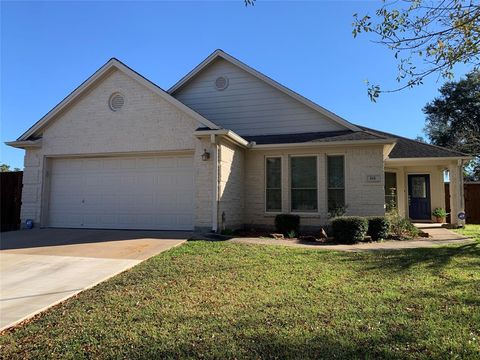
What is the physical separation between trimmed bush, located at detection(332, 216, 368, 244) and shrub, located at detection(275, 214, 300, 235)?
196 cm

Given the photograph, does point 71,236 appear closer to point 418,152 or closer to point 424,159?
point 424,159

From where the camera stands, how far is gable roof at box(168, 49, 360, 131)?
13899 millimetres

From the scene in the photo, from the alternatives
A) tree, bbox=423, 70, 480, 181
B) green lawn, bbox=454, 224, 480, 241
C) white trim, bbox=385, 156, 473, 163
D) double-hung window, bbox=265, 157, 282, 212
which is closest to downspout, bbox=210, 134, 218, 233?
double-hung window, bbox=265, 157, 282, 212

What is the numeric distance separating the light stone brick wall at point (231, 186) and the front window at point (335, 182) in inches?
122

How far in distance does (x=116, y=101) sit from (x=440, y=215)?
14877 mm

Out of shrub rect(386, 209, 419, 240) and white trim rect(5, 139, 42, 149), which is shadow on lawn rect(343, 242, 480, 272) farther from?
white trim rect(5, 139, 42, 149)

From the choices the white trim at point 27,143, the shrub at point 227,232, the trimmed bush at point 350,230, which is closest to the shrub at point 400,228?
the trimmed bush at point 350,230

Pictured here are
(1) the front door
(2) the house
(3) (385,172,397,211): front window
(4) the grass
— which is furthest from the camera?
(1) the front door

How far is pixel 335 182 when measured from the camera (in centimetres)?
1306

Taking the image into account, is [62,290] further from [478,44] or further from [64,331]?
[478,44]

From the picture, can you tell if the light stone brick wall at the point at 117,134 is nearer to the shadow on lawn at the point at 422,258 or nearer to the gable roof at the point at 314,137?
the gable roof at the point at 314,137

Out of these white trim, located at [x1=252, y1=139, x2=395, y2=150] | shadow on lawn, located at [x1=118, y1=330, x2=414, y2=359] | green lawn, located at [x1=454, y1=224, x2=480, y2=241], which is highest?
white trim, located at [x1=252, y1=139, x2=395, y2=150]

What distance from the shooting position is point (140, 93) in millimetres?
12445

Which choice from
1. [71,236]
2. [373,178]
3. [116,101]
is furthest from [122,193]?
[373,178]
